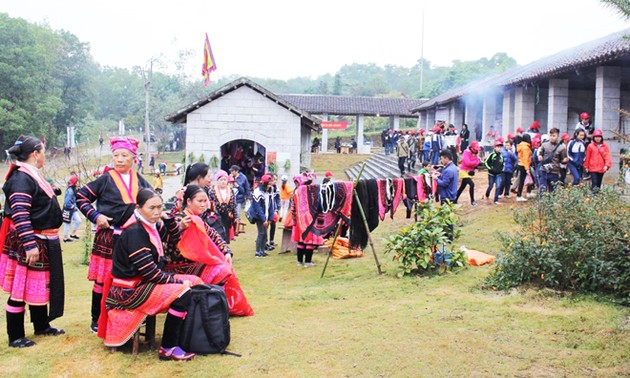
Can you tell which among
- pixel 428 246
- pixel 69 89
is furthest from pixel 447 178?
pixel 69 89

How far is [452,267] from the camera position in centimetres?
798

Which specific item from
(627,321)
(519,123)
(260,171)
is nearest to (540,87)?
(519,123)

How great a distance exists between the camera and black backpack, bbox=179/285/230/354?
493 centimetres

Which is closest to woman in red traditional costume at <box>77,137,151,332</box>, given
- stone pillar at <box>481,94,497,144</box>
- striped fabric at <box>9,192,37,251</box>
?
striped fabric at <box>9,192,37,251</box>

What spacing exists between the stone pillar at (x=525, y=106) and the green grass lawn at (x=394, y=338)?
1444cm

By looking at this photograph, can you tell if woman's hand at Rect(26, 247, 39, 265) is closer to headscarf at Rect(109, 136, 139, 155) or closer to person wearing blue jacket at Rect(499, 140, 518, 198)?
headscarf at Rect(109, 136, 139, 155)

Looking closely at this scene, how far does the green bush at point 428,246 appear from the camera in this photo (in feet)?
25.8

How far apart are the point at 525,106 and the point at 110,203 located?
1807cm

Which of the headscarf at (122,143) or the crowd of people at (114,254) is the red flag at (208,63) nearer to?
the headscarf at (122,143)

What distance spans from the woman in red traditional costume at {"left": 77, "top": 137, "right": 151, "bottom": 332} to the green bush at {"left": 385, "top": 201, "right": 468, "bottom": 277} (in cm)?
377

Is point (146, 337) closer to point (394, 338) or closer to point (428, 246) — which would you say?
point (394, 338)

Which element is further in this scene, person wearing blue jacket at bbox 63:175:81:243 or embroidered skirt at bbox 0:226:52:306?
person wearing blue jacket at bbox 63:175:81:243

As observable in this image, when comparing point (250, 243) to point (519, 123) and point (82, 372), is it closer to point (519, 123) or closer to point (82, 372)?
point (82, 372)

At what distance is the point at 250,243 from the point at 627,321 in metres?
8.42
